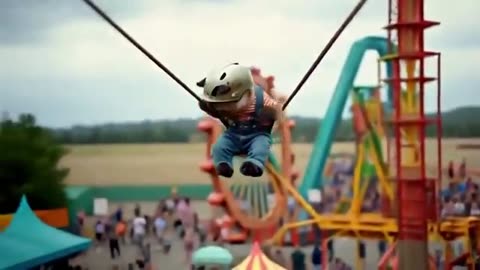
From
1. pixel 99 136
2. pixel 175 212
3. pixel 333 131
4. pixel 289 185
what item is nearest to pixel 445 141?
pixel 333 131

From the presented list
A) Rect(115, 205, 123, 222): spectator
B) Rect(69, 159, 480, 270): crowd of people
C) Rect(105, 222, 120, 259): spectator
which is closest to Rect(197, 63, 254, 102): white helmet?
Rect(69, 159, 480, 270): crowd of people

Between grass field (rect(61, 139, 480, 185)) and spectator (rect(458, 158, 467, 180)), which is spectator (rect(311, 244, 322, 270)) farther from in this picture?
spectator (rect(458, 158, 467, 180))

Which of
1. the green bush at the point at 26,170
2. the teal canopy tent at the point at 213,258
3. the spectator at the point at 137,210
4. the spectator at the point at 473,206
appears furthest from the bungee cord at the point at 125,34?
the spectator at the point at 137,210

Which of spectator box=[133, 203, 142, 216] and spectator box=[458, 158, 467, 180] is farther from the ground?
spectator box=[458, 158, 467, 180]

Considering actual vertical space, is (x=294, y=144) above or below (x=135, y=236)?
above

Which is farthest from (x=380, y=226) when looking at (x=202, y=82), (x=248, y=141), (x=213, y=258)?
(x=202, y=82)

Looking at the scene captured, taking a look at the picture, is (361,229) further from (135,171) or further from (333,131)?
(135,171)
